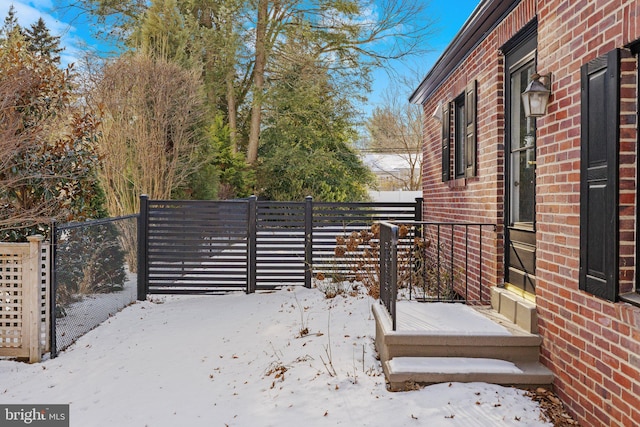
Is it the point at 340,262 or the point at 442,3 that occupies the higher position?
the point at 442,3

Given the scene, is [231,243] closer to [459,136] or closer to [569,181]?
[459,136]

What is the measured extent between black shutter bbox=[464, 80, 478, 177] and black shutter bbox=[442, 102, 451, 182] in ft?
2.52

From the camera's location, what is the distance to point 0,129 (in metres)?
4.91

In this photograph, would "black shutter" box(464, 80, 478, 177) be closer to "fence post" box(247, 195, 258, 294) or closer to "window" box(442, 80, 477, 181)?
"window" box(442, 80, 477, 181)

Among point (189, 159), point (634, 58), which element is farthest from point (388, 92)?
point (634, 58)

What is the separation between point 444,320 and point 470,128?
259 centimetres

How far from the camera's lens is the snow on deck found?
3924mm

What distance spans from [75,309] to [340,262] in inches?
153

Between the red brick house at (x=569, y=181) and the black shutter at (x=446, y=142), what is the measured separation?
3.55ft

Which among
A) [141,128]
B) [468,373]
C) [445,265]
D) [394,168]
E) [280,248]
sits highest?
[394,168]

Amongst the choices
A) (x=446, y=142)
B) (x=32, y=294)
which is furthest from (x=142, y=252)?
(x=446, y=142)

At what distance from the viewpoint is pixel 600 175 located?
2881mm

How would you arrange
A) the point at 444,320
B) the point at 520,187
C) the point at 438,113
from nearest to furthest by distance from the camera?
the point at 444,320 < the point at 520,187 < the point at 438,113

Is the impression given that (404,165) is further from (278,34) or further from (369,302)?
(369,302)
